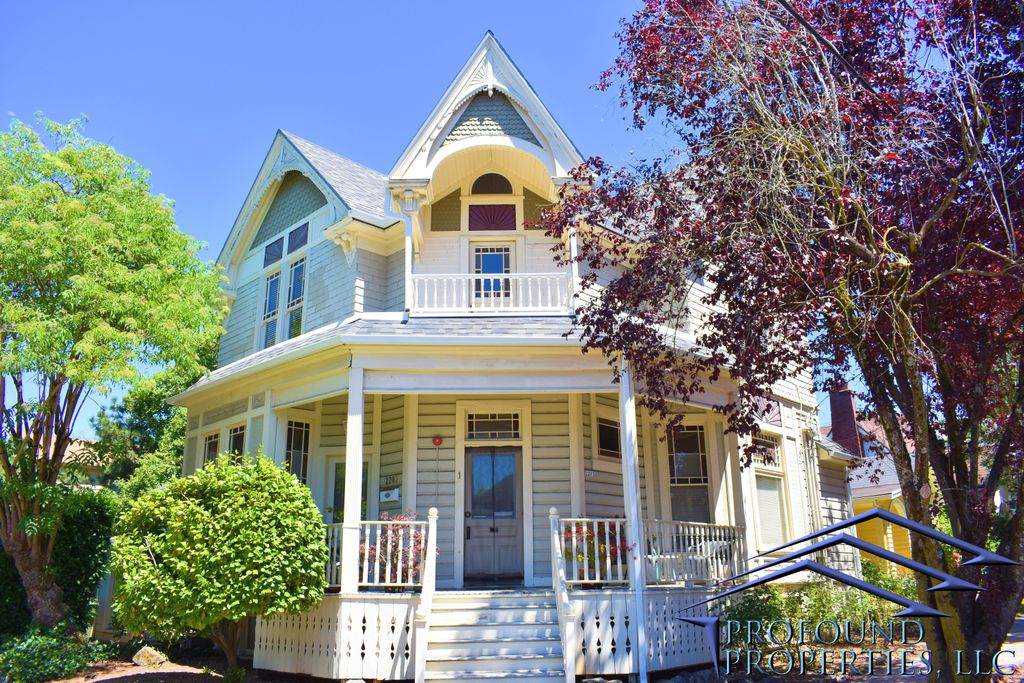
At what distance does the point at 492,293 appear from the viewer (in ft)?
43.8

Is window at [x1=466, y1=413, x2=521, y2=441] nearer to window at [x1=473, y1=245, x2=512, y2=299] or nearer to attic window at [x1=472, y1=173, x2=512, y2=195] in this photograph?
window at [x1=473, y1=245, x2=512, y2=299]

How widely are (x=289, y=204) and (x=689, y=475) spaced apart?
10014 mm

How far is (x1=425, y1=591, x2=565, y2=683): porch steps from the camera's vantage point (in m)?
9.53

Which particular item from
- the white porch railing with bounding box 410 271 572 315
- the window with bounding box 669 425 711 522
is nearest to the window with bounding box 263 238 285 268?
the white porch railing with bounding box 410 271 572 315

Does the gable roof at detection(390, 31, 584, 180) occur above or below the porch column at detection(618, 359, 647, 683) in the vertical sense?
above

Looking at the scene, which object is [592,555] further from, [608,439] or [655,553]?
[608,439]

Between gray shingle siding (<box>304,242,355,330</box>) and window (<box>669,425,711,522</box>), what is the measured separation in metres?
6.54

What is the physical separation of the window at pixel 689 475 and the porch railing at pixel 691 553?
57.4 inches

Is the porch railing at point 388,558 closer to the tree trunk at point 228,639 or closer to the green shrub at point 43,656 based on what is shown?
the tree trunk at point 228,639

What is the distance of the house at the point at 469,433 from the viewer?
1036 centimetres

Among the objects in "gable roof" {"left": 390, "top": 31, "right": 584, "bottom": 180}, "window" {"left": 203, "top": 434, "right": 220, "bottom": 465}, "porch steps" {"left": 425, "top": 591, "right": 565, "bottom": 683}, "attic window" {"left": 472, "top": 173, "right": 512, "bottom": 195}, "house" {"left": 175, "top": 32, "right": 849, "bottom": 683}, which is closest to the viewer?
"porch steps" {"left": 425, "top": 591, "right": 565, "bottom": 683}

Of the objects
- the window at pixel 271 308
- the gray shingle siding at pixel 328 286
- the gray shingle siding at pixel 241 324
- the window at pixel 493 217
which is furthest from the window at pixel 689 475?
the gray shingle siding at pixel 241 324

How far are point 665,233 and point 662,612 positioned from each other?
5251 mm

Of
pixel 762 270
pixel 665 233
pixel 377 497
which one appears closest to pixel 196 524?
pixel 377 497
